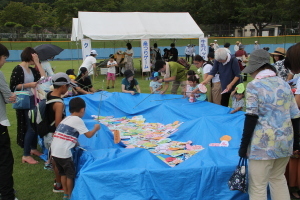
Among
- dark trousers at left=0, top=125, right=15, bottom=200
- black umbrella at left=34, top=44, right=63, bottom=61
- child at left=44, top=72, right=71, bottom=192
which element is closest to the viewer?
dark trousers at left=0, top=125, right=15, bottom=200

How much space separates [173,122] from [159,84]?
1.54 metres

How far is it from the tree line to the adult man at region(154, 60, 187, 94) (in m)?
29.2

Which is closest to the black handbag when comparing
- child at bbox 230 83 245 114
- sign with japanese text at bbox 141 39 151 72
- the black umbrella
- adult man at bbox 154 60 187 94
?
child at bbox 230 83 245 114

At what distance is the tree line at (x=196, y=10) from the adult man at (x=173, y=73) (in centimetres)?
2923

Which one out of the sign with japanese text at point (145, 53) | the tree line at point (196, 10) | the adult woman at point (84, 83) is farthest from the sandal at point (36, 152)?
the tree line at point (196, 10)

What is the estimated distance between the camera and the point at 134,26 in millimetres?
12422

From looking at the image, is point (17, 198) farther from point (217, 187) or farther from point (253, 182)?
point (253, 182)

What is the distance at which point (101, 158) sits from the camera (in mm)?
3078

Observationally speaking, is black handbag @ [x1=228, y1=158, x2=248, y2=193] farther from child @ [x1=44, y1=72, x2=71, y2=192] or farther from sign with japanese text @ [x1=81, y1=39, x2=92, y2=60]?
sign with japanese text @ [x1=81, y1=39, x2=92, y2=60]

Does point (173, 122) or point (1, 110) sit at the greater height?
point (1, 110)

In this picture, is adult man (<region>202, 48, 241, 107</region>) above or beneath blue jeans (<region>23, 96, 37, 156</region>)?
above

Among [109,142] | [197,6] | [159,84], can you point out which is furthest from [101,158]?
[197,6]

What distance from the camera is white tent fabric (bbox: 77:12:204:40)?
1178 centimetres

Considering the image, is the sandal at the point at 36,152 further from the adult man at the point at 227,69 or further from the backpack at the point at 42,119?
the adult man at the point at 227,69
